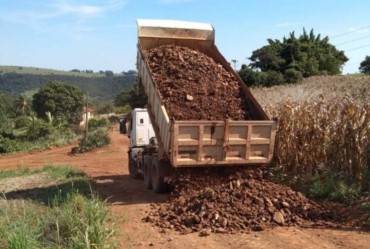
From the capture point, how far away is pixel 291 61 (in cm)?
4222

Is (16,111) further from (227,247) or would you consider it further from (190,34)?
(227,247)

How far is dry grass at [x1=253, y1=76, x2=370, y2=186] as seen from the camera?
32.7 feet

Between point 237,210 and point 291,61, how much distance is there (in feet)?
117

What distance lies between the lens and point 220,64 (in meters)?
12.1

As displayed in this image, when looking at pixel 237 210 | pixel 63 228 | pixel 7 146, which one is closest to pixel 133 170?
pixel 237 210

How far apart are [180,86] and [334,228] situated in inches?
188

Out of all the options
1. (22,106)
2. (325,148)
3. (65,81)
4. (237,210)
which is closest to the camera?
(237,210)

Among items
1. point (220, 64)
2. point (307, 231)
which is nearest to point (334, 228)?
point (307, 231)

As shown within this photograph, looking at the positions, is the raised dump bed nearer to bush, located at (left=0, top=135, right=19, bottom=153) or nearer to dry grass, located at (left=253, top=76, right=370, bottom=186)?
dry grass, located at (left=253, top=76, right=370, bottom=186)

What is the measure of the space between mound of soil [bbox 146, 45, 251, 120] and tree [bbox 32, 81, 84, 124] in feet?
180

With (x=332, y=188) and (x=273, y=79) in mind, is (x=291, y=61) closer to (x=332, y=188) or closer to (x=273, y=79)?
(x=273, y=79)

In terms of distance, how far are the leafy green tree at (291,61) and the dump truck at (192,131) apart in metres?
24.0

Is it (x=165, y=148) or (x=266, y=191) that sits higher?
(x=165, y=148)

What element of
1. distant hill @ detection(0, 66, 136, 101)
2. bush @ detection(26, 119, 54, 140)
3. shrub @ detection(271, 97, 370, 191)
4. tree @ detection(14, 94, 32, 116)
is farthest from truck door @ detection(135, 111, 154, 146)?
distant hill @ detection(0, 66, 136, 101)
